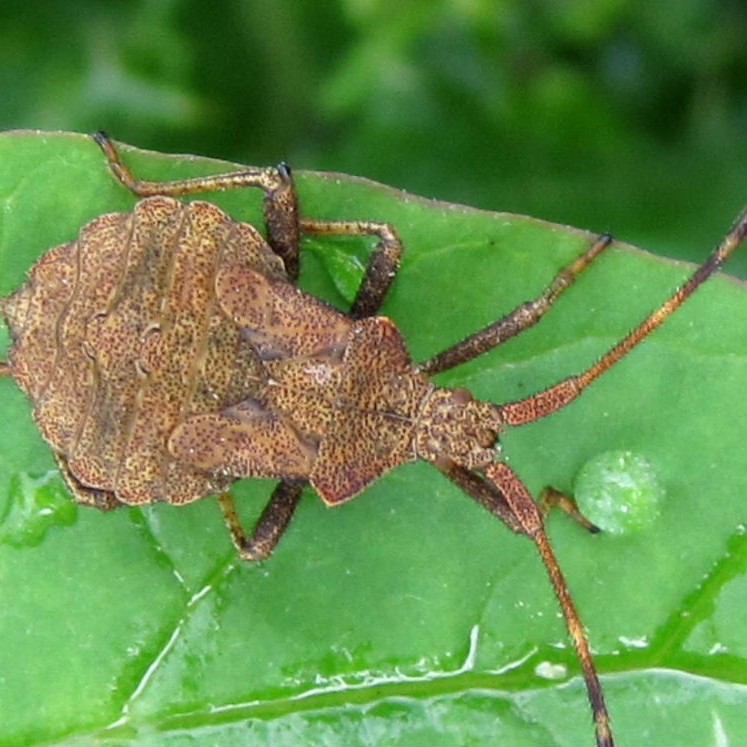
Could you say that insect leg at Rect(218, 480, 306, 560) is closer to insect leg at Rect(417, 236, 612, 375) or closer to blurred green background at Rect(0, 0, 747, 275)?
insect leg at Rect(417, 236, 612, 375)

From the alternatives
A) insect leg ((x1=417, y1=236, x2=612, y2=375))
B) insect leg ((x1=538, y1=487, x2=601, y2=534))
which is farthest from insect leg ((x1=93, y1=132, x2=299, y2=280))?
insect leg ((x1=538, y1=487, x2=601, y2=534))

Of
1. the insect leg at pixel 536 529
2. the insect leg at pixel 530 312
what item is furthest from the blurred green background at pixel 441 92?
the insect leg at pixel 536 529

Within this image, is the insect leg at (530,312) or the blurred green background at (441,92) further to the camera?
the blurred green background at (441,92)

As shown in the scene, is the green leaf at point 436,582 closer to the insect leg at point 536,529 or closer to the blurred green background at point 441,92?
the insect leg at point 536,529

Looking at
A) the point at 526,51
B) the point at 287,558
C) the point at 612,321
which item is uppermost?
the point at 526,51

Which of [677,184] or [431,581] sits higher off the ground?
[677,184]

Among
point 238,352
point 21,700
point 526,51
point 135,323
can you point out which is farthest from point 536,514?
point 526,51

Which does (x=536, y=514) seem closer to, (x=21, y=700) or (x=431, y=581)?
(x=431, y=581)
